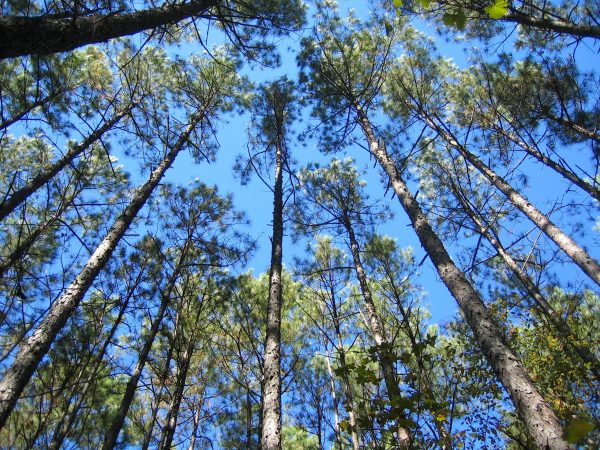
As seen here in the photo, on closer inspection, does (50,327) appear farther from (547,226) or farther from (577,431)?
(547,226)

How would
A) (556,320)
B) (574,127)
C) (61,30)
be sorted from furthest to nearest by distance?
1. (574,127)
2. (556,320)
3. (61,30)

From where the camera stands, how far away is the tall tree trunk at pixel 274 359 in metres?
3.51

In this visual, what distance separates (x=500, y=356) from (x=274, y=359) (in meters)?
2.25

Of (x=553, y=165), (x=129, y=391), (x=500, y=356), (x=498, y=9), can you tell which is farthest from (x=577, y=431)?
(x=553, y=165)

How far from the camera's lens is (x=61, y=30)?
2.42 m

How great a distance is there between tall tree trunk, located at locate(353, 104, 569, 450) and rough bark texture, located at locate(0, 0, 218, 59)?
321cm

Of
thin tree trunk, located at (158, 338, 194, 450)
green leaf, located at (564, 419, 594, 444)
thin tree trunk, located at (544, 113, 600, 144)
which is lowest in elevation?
green leaf, located at (564, 419, 594, 444)

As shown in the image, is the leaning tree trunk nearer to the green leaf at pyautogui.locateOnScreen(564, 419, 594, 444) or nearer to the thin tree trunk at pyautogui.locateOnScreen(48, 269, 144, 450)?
the thin tree trunk at pyautogui.locateOnScreen(48, 269, 144, 450)

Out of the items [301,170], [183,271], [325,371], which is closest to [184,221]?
[183,271]

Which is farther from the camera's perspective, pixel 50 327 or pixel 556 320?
pixel 556 320

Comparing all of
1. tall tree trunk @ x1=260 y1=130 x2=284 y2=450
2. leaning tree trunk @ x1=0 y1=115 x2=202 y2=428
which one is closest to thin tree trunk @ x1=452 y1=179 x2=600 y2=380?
tall tree trunk @ x1=260 y1=130 x2=284 y2=450

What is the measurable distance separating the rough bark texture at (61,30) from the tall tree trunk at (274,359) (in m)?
3.17

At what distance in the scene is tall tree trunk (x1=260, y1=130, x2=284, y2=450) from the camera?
3.51 m

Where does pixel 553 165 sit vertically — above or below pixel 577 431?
above
